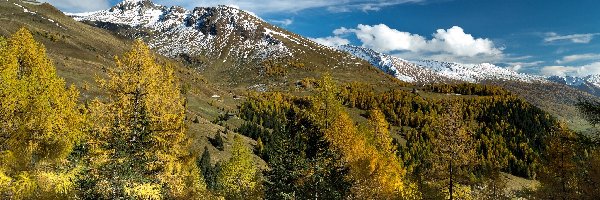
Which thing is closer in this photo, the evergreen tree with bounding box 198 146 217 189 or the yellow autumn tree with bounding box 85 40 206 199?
the yellow autumn tree with bounding box 85 40 206 199

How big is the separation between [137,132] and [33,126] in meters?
6.03

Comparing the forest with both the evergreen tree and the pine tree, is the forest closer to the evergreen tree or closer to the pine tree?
the pine tree

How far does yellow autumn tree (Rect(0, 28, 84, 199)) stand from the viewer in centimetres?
1838

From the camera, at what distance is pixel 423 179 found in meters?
36.1

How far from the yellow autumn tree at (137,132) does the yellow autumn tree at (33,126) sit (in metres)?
2.56

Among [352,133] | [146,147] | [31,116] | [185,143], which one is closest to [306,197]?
[352,133]

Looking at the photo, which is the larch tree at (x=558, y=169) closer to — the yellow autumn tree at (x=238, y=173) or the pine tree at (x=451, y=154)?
the pine tree at (x=451, y=154)

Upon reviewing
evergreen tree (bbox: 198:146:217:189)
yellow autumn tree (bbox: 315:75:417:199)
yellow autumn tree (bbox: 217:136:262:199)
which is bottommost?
evergreen tree (bbox: 198:146:217:189)

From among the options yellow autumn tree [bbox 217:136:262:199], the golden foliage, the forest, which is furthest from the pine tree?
yellow autumn tree [bbox 217:136:262:199]

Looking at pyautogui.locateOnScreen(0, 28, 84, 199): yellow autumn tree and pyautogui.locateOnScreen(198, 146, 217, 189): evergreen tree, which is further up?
pyautogui.locateOnScreen(0, 28, 84, 199): yellow autumn tree

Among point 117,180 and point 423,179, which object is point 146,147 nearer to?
point 117,180

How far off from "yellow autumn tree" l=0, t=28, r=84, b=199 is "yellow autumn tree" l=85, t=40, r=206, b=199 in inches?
101

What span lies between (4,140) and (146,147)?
615 cm

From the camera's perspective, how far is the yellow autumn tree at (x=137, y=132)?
19.8 meters
